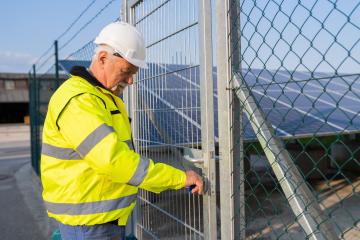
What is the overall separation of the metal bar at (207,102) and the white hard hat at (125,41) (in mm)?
385

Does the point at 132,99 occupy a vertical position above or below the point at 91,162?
above

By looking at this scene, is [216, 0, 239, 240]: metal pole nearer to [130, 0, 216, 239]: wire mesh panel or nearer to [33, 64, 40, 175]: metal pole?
[130, 0, 216, 239]: wire mesh panel

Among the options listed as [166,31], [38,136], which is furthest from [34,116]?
[166,31]

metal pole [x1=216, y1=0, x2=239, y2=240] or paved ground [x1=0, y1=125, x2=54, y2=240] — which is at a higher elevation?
metal pole [x1=216, y1=0, x2=239, y2=240]

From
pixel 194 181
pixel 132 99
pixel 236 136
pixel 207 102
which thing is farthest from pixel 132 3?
pixel 194 181

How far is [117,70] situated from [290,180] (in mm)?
1175

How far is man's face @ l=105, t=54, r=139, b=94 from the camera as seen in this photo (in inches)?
91.7

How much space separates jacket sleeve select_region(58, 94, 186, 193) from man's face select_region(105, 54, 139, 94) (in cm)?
25

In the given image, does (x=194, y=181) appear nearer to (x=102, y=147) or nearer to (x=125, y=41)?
(x=102, y=147)

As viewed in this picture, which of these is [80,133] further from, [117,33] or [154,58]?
[154,58]

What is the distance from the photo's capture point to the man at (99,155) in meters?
2.04

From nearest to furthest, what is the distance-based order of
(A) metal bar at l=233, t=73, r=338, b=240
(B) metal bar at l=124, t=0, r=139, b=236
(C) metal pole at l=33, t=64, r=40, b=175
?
(A) metal bar at l=233, t=73, r=338, b=240 → (B) metal bar at l=124, t=0, r=139, b=236 → (C) metal pole at l=33, t=64, r=40, b=175

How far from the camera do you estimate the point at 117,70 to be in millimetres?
2346

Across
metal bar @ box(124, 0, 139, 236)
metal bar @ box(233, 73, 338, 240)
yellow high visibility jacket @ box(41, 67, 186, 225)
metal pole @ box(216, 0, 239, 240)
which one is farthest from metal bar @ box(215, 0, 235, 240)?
metal bar @ box(124, 0, 139, 236)
